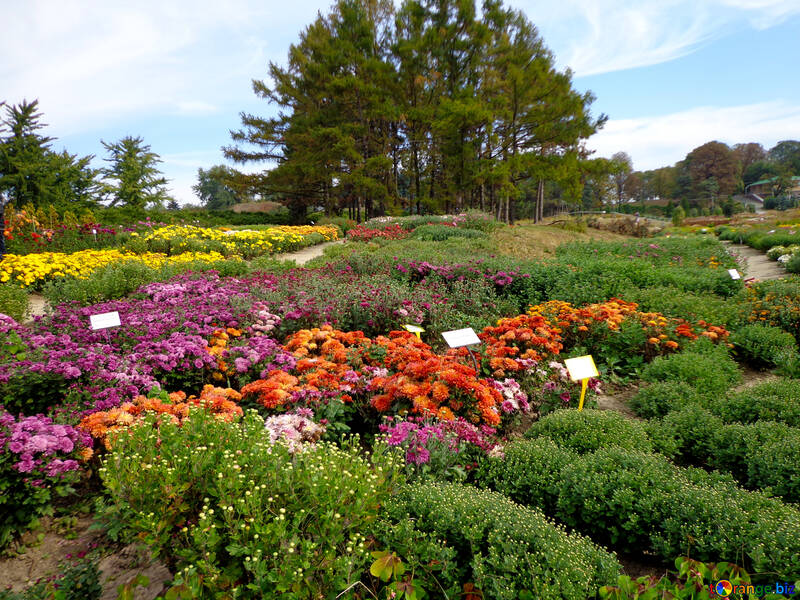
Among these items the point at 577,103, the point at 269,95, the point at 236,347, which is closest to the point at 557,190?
the point at 577,103

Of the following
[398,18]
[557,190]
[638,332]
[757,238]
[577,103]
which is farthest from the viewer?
[557,190]

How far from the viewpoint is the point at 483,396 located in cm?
297

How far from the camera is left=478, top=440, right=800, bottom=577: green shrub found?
1862mm

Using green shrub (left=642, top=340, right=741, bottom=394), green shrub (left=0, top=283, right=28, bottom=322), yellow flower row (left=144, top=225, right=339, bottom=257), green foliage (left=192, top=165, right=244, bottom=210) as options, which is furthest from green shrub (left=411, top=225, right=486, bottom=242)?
green foliage (left=192, top=165, right=244, bottom=210)

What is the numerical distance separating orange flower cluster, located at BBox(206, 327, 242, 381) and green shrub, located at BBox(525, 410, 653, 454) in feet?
8.88

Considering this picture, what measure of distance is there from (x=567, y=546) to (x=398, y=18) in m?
30.0

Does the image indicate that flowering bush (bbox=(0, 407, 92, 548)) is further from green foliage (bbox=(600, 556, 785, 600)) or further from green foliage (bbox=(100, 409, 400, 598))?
green foliage (bbox=(600, 556, 785, 600))

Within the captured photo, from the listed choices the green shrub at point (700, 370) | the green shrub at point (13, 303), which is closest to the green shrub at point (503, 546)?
the green shrub at point (700, 370)

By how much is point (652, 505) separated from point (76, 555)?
3117mm

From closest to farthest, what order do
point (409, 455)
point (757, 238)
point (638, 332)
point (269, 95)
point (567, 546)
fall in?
A: point (567, 546), point (409, 455), point (638, 332), point (757, 238), point (269, 95)

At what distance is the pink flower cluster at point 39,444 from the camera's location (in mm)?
2182

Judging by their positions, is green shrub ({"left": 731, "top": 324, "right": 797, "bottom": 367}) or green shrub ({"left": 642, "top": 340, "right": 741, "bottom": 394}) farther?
green shrub ({"left": 731, "top": 324, "right": 797, "bottom": 367})

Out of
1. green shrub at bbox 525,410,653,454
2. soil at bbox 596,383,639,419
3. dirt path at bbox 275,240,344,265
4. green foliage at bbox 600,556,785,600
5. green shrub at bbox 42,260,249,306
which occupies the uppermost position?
green shrub at bbox 42,260,249,306

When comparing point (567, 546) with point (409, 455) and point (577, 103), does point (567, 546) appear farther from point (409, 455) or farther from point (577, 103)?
point (577, 103)
